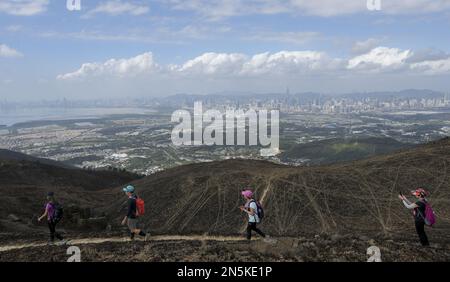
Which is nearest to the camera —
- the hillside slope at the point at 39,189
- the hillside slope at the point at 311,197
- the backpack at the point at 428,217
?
the backpack at the point at 428,217

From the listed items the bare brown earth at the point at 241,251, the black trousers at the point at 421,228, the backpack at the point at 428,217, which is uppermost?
the backpack at the point at 428,217

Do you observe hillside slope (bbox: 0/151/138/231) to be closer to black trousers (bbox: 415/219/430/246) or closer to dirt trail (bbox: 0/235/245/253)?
dirt trail (bbox: 0/235/245/253)

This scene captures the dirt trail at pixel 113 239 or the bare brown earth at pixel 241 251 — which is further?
the dirt trail at pixel 113 239

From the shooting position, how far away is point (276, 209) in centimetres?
3064

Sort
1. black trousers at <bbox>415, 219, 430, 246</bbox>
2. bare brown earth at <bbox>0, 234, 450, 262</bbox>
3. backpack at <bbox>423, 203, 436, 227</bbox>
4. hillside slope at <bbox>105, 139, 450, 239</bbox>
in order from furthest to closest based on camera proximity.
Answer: hillside slope at <bbox>105, 139, 450, 239</bbox> → black trousers at <bbox>415, 219, 430, 246</bbox> → backpack at <bbox>423, 203, 436, 227</bbox> → bare brown earth at <bbox>0, 234, 450, 262</bbox>

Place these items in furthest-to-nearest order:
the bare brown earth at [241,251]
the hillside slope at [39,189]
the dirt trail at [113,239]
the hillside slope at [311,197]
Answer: the hillside slope at [39,189], the hillside slope at [311,197], the dirt trail at [113,239], the bare brown earth at [241,251]

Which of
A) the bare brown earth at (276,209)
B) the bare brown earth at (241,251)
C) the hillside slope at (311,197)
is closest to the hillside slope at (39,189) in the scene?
the bare brown earth at (276,209)

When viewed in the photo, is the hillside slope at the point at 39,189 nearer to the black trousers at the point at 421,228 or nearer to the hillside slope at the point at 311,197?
the hillside slope at the point at 311,197

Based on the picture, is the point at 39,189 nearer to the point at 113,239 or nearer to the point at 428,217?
the point at 113,239

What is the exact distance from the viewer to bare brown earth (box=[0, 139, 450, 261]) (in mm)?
16547

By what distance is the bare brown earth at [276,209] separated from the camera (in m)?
16.5

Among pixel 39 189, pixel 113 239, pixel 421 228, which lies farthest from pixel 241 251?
pixel 39 189

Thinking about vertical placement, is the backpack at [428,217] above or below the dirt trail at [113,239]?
above

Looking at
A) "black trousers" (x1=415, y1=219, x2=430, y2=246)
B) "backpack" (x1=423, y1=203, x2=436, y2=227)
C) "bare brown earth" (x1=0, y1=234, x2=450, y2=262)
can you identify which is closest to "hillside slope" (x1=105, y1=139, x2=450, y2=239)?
"black trousers" (x1=415, y1=219, x2=430, y2=246)
